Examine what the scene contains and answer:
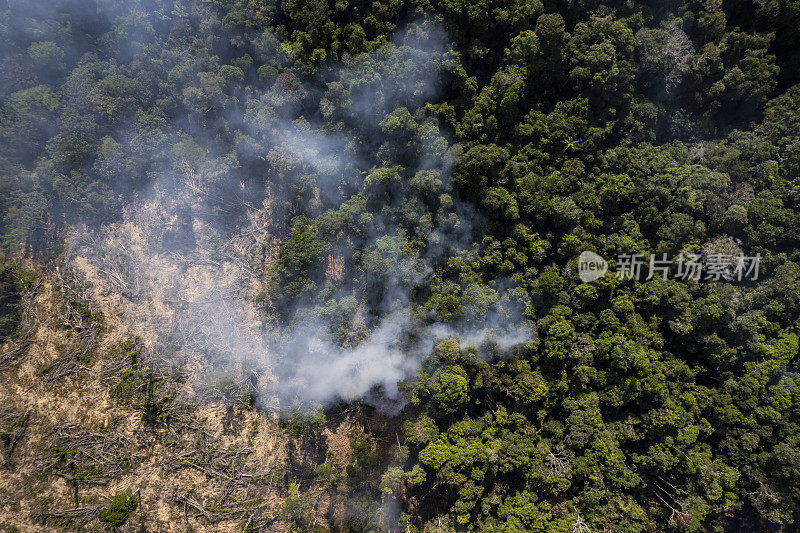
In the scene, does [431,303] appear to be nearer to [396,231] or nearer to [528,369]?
[396,231]

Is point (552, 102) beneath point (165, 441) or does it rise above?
above

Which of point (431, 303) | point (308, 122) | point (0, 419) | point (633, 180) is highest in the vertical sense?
point (308, 122)

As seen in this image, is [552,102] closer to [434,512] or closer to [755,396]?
[755,396]

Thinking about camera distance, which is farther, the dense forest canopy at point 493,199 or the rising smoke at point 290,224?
the rising smoke at point 290,224

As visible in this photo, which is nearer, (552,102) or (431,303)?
(431,303)

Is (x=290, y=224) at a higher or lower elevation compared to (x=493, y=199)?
lower

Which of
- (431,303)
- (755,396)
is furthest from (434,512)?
(755,396)

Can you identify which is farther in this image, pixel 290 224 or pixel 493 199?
pixel 290 224

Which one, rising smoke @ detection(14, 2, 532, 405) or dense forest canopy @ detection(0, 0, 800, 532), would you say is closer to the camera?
dense forest canopy @ detection(0, 0, 800, 532)
